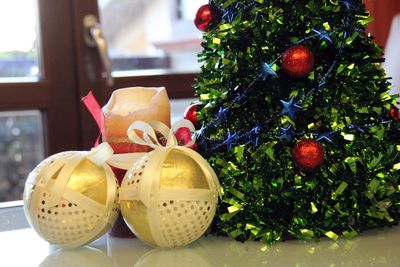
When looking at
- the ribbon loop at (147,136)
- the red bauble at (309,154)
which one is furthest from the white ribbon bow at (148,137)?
the red bauble at (309,154)

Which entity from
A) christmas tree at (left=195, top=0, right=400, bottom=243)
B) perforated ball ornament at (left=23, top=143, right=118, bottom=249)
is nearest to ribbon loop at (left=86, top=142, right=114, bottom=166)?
perforated ball ornament at (left=23, top=143, right=118, bottom=249)

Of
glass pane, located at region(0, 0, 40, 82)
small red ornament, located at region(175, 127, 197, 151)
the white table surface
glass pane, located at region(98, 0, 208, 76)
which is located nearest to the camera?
the white table surface

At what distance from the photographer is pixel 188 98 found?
185cm

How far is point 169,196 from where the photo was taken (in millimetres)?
573

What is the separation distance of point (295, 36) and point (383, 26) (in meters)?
0.94

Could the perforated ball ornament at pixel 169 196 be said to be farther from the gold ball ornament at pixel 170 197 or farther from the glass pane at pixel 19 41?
the glass pane at pixel 19 41

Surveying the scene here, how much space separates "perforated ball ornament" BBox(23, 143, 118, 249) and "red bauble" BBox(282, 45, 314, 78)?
20 cm

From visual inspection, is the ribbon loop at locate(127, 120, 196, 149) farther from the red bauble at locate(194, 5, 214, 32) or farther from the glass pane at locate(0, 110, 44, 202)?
the glass pane at locate(0, 110, 44, 202)

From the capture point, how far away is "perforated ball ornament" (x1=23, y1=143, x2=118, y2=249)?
58 cm

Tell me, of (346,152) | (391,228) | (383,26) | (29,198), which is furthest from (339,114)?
(383,26)

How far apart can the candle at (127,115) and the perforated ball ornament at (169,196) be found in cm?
5

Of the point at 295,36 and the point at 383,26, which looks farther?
the point at 383,26

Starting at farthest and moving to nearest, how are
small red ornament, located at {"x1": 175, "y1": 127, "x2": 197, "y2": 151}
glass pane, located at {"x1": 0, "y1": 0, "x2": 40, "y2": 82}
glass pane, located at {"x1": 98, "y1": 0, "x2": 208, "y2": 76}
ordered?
glass pane, located at {"x1": 98, "y1": 0, "x2": 208, "y2": 76} → glass pane, located at {"x1": 0, "y1": 0, "x2": 40, "y2": 82} → small red ornament, located at {"x1": 175, "y1": 127, "x2": 197, "y2": 151}

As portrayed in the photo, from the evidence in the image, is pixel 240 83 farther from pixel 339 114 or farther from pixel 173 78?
pixel 173 78
